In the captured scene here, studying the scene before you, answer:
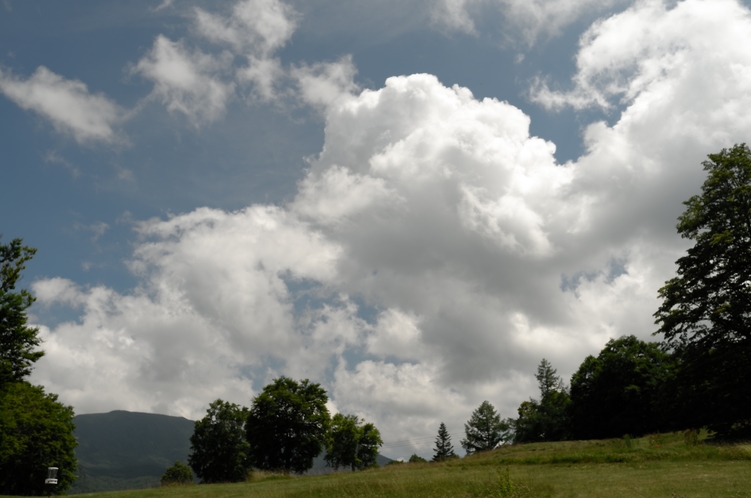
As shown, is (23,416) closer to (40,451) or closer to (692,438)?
(40,451)

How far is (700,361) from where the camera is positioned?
32688mm

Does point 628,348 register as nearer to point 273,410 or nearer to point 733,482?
point 273,410

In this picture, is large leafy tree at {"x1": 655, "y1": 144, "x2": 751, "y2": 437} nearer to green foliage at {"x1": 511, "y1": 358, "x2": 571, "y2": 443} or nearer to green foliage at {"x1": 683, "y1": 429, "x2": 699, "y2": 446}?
green foliage at {"x1": 683, "y1": 429, "x2": 699, "y2": 446}

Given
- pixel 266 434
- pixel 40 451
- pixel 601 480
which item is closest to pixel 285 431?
pixel 266 434

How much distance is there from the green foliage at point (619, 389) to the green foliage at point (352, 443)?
45.4 m

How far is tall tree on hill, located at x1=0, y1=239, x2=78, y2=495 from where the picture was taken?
3569 centimetres

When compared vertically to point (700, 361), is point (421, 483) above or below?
below

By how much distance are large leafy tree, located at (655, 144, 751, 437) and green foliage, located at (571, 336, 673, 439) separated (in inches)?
1560

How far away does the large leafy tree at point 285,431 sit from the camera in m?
77.5

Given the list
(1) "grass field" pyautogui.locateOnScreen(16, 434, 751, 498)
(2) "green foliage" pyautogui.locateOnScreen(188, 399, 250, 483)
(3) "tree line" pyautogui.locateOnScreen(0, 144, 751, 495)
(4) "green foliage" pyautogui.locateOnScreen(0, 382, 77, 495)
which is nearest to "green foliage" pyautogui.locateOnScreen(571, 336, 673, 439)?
(3) "tree line" pyautogui.locateOnScreen(0, 144, 751, 495)

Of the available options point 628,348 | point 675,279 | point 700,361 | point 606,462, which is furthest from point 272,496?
point 628,348

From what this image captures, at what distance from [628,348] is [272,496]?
67319 millimetres

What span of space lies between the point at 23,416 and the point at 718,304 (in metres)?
58.3

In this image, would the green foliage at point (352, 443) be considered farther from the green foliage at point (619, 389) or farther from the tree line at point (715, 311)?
the tree line at point (715, 311)
